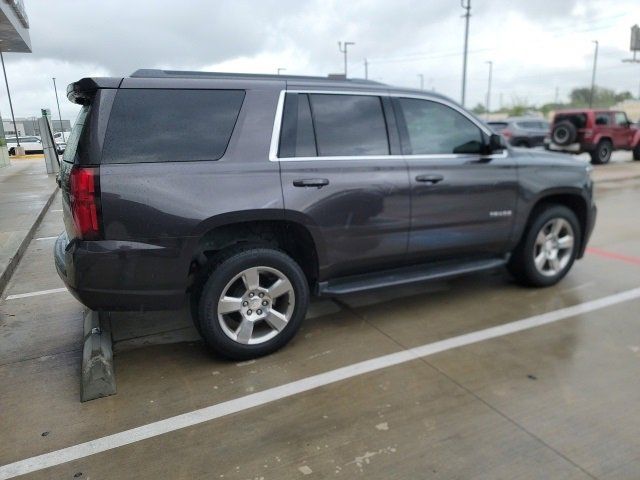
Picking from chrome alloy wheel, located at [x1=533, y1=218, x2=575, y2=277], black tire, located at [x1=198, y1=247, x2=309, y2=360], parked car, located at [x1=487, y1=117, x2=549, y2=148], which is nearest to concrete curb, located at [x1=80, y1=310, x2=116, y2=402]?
black tire, located at [x1=198, y1=247, x2=309, y2=360]

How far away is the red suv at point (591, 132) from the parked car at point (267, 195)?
15.0 meters

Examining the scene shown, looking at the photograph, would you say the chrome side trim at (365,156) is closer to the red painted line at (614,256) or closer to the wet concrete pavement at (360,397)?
the wet concrete pavement at (360,397)

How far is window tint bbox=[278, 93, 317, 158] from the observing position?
342cm

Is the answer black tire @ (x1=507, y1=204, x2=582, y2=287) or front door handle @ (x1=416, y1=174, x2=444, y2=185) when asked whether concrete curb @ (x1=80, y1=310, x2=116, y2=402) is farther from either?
black tire @ (x1=507, y1=204, x2=582, y2=287)

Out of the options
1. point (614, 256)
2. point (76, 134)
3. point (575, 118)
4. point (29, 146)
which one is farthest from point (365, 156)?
point (29, 146)

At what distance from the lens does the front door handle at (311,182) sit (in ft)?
11.1

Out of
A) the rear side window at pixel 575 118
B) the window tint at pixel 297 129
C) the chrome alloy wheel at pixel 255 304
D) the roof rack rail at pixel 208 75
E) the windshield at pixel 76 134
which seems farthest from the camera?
the rear side window at pixel 575 118

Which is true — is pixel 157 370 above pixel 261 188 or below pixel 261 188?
below

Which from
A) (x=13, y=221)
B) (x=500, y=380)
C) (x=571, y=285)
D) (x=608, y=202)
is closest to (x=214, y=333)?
(x=500, y=380)

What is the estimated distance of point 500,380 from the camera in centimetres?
316

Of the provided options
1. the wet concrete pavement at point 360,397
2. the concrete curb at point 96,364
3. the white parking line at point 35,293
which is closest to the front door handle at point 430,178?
the wet concrete pavement at point 360,397

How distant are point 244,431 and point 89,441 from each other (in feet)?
2.69

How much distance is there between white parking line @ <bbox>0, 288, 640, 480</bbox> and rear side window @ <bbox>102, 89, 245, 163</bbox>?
5.06 ft

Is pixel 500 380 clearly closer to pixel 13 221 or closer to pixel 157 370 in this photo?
pixel 157 370
